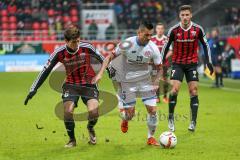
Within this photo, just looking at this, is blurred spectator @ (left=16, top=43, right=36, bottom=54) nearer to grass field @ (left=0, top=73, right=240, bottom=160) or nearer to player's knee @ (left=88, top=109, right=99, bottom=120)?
grass field @ (left=0, top=73, right=240, bottom=160)

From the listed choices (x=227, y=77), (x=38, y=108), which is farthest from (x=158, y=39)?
(x=227, y=77)

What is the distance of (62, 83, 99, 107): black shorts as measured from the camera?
10781 mm

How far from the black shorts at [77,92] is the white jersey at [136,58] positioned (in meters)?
0.76

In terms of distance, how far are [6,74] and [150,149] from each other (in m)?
23.5

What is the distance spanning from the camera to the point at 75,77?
35.5 ft

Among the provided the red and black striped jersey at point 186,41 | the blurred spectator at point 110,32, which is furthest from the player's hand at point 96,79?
the blurred spectator at point 110,32

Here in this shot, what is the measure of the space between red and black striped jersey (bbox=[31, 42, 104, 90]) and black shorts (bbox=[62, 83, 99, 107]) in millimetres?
84

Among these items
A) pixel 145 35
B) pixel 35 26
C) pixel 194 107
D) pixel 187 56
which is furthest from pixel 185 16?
pixel 35 26

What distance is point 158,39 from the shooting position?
18.4m

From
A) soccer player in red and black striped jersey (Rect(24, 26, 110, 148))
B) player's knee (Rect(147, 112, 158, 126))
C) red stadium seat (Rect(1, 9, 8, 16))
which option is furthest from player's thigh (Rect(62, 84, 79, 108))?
red stadium seat (Rect(1, 9, 8, 16))

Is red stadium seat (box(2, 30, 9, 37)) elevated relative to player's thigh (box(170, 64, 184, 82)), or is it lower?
lower

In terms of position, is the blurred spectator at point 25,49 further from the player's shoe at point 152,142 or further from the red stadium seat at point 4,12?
the player's shoe at point 152,142

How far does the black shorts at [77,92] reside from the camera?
35.4 feet

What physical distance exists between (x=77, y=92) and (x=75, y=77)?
26cm
